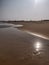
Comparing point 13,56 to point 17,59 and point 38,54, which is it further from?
point 38,54

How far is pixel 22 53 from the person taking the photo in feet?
23.1

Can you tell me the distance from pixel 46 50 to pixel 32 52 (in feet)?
2.44

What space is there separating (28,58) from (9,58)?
74 centimetres

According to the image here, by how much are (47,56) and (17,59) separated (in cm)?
129

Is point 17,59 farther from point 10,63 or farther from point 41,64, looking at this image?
point 41,64

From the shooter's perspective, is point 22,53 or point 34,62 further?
point 22,53

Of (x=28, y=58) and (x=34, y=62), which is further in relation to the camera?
(x=28, y=58)

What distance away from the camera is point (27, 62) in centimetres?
A: 591

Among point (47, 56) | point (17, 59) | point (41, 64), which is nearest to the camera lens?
point (41, 64)

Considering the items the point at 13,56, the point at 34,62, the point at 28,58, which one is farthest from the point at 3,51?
the point at 34,62

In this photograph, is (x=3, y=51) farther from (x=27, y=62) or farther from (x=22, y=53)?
(x=27, y=62)

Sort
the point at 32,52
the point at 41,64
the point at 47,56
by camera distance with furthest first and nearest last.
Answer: the point at 32,52
the point at 47,56
the point at 41,64

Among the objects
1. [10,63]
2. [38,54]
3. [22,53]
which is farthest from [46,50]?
[10,63]

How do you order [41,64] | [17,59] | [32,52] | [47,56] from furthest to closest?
1. [32,52]
2. [47,56]
3. [17,59]
4. [41,64]
